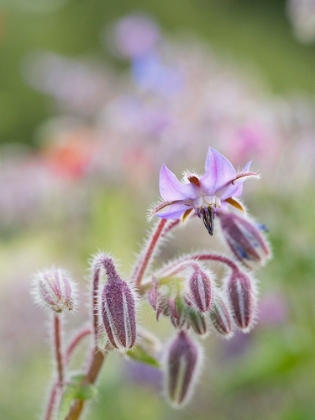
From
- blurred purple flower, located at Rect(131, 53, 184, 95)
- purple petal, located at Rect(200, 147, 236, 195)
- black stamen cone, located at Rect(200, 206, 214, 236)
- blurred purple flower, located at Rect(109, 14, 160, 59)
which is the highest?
blurred purple flower, located at Rect(109, 14, 160, 59)

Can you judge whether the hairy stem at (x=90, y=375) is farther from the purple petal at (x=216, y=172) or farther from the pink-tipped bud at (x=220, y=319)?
the purple petal at (x=216, y=172)

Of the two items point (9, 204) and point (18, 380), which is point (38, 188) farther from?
point (18, 380)

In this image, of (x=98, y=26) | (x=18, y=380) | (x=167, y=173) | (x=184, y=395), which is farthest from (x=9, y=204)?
(x=98, y=26)

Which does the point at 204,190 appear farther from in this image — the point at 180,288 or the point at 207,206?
the point at 180,288

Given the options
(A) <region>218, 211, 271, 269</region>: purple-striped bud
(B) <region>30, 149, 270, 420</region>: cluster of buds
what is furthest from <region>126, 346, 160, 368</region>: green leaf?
(A) <region>218, 211, 271, 269</region>: purple-striped bud

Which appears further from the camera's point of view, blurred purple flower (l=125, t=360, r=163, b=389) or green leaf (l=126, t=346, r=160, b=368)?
blurred purple flower (l=125, t=360, r=163, b=389)

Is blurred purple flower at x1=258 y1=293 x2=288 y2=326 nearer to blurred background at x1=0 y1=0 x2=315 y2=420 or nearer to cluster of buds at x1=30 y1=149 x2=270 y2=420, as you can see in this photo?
blurred background at x1=0 y1=0 x2=315 y2=420

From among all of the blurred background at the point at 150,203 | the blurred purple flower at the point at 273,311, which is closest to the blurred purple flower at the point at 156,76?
the blurred background at the point at 150,203

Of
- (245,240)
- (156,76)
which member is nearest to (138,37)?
(156,76)
